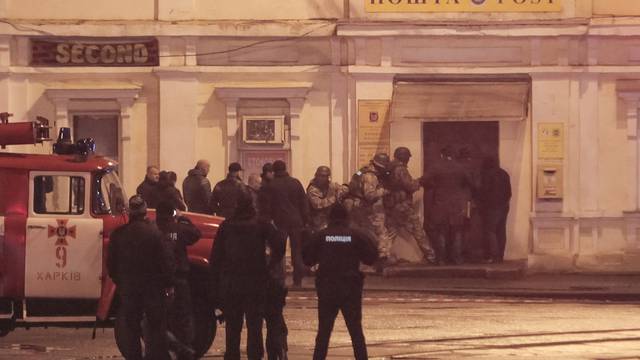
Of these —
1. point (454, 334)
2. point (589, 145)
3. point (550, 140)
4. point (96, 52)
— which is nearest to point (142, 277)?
point (454, 334)

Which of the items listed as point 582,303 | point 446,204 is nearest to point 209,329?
point 582,303

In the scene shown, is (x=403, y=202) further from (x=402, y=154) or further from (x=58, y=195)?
(x=58, y=195)

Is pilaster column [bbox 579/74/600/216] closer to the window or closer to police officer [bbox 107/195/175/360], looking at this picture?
the window

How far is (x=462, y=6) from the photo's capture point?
29.8m

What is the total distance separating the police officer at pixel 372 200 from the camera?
27.8 m

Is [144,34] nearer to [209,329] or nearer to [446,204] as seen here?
[446,204]

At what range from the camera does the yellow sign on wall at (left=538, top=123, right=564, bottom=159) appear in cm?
2978

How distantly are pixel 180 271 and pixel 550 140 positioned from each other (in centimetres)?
1452

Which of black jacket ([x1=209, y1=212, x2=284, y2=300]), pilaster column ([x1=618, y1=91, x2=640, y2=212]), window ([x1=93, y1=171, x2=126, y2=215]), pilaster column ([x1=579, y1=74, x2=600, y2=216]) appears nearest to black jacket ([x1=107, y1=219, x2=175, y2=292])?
black jacket ([x1=209, y1=212, x2=284, y2=300])

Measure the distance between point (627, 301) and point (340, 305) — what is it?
32.8ft

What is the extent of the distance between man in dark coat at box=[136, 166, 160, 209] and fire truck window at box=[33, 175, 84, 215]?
27.4 feet

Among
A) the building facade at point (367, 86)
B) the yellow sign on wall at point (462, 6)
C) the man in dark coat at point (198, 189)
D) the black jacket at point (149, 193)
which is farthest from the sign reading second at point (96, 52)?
the black jacket at point (149, 193)

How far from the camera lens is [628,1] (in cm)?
2956

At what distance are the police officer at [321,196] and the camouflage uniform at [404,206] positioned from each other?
125 centimetres
